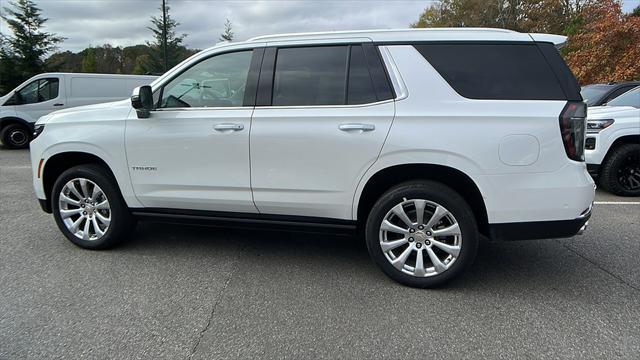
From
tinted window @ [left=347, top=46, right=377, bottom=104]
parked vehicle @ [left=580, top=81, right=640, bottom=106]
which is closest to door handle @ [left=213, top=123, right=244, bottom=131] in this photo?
tinted window @ [left=347, top=46, right=377, bottom=104]

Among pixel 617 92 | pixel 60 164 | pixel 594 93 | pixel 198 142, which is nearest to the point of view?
pixel 198 142

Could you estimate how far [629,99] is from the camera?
23.3 feet

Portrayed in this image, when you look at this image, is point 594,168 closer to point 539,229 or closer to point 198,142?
point 539,229

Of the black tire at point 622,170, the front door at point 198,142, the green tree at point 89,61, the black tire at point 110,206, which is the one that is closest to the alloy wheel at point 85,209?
the black tire at point 110,206

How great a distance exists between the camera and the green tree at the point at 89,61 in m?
49.1

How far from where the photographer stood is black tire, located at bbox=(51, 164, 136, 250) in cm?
423

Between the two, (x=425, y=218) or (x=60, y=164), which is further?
(x=60, y=164)

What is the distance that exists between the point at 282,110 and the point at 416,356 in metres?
2.08

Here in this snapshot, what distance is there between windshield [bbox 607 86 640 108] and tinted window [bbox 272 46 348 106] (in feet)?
18.2

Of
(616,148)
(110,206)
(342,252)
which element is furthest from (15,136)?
(616,148)

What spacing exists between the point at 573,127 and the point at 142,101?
11.1 ft

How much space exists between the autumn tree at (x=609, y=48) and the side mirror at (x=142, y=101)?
48.3ft

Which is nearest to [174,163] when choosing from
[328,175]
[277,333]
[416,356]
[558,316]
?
[328,175]

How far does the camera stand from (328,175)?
3.61 metres
